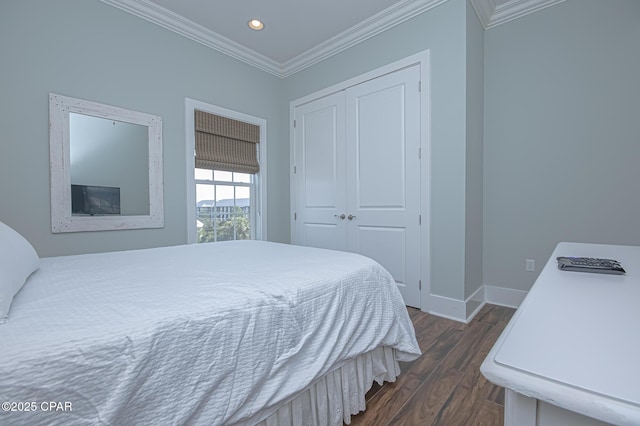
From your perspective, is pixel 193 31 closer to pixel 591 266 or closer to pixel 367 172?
pixel 367 172

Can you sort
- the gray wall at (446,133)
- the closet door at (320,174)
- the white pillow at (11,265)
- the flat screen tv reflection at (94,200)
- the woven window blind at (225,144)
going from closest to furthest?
the white pillow at (11,265)
the flat screen tv reflection at (94,200)
the gray wall at (446,133)
the woven window blind at (225,144)
the closet door at (320,174)

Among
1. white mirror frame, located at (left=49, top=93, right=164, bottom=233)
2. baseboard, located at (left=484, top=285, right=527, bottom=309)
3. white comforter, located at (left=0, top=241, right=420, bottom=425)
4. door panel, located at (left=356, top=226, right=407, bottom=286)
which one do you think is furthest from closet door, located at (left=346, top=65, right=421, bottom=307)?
white mirror frame, located at (left=49, top=93, right=164, bottom=233)

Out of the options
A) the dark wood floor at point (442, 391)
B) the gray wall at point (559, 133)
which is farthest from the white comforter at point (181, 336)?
the gray wall at point (559, 133)

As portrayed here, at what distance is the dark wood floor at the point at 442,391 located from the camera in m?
1.30

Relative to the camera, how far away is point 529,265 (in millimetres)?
2645

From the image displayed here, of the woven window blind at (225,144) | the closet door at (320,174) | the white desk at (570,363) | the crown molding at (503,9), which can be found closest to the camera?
the white desk at (570,363)

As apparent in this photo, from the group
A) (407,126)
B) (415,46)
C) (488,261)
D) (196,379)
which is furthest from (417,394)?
(415,46)

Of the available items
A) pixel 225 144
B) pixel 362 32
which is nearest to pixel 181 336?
pixel 225 144

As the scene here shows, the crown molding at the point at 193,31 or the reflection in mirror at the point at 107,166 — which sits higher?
the crown molding at the point at 193,31

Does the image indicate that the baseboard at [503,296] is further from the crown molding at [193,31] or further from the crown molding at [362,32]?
the crown molding at [193,31]

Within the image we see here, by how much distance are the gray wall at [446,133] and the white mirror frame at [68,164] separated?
8.67 ft

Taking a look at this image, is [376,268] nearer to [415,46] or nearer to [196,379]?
[196,379]

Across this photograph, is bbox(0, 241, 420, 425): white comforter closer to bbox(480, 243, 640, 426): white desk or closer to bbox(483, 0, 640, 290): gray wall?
bbox(480, 243, 640, 426): white desk

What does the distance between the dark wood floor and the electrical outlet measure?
91 cm
